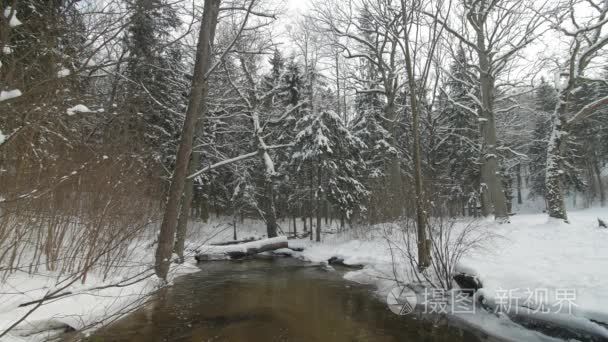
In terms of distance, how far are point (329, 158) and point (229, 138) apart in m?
5.42

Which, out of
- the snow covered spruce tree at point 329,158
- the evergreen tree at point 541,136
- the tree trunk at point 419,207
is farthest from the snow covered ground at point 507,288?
the evergreen tree at point 541,136

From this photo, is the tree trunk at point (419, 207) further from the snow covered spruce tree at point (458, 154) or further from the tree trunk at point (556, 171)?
the snow covered spruce tree at point (458, 154)

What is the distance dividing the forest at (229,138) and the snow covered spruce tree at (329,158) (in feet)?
0.31

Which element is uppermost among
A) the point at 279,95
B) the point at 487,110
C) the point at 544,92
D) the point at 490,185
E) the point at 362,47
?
the point at 544,92

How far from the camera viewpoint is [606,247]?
6.07 meters

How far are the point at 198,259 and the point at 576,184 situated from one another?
3118 centimetres

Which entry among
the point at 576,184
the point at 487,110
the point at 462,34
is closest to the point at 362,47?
the point at 462,34

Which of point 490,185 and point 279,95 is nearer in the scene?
point 490,185

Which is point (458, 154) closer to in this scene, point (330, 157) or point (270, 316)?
point (330, 157)

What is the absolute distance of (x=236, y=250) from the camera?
1263cm

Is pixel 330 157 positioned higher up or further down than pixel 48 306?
higher up

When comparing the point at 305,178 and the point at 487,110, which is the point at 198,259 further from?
the point at 487,110

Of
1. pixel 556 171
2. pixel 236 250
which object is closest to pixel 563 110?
pixel 556 171

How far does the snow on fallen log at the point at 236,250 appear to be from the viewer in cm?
1211
